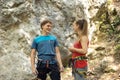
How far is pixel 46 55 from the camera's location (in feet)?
16.5

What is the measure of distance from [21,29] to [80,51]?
2.61 meters

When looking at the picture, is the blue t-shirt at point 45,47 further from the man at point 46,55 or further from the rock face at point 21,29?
the rock face at point 21,29

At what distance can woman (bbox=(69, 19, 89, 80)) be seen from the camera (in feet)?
15.5

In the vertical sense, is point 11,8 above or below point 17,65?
above

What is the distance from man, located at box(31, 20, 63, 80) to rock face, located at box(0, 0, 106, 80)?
171 centimetres

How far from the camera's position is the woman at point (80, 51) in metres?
4.73

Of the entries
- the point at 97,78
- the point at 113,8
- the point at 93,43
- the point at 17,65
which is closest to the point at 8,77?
the point at 17,65

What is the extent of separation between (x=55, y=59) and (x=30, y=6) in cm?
234

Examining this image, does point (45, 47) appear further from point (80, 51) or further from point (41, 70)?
point (80, 51)

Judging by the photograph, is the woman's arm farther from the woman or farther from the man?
the man

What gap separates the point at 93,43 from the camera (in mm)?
9258

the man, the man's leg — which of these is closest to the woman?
the man

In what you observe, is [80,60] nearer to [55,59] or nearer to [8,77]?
[55,59]

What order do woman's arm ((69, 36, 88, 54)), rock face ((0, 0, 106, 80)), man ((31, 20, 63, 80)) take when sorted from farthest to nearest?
1. rock face ((0, 0, 106, 80))
2. man ((31, 20, 63, 80))
3. woman's arm ((69, 36, 88, 54))
